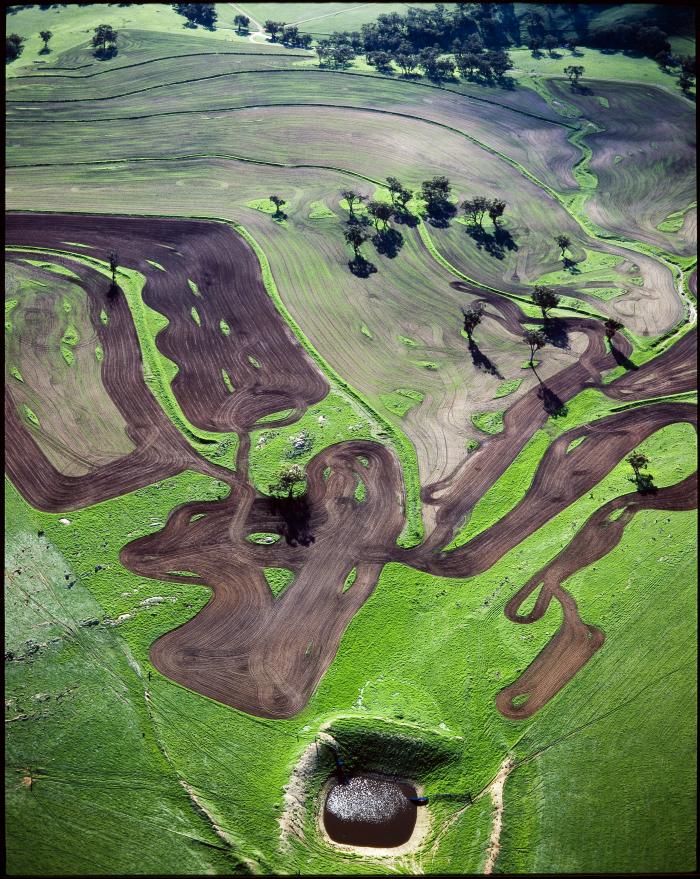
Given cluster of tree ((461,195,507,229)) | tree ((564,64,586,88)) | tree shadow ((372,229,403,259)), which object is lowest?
tree shadow ((372,229,403,259))

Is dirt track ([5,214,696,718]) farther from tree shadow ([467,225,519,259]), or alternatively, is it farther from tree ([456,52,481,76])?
tree ([456,52,481,76])

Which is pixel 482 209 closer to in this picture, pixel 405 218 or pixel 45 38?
pixel 405 218

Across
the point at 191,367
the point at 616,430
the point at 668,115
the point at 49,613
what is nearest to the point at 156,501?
the point at 49,613

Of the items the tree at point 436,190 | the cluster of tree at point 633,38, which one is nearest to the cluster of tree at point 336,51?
the cluster of tree at point 633,38

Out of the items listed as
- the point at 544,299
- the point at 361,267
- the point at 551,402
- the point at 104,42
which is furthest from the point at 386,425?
the point at 104,42

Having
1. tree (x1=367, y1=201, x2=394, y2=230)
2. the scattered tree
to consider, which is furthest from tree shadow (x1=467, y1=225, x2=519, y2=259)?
the scattered tree

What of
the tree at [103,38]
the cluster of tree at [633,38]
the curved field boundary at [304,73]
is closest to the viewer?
the curved field boundary at [304,73]

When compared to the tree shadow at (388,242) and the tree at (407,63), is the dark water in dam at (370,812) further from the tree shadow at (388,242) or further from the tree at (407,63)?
the tree at (407,63)
